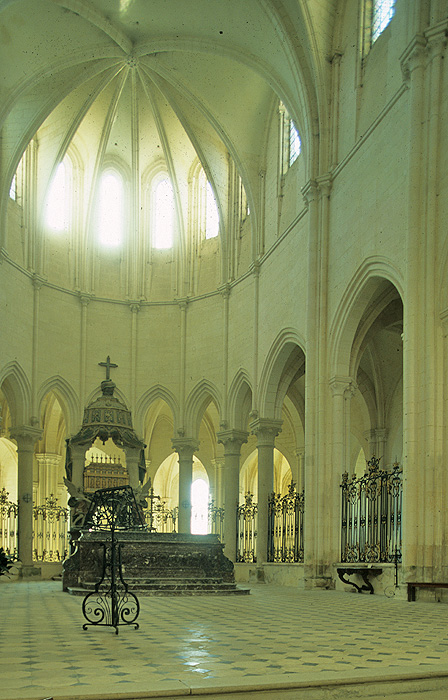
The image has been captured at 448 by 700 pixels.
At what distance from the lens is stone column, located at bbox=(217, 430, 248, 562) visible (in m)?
25.6

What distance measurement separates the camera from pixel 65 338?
91.9 feet

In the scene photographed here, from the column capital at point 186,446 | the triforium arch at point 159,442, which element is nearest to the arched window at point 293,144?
the column capital at point 186,446

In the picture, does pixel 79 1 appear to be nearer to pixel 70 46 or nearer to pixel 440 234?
pixel 70 46

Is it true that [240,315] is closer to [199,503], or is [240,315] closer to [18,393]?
[18,393]

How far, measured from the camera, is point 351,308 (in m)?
18.4

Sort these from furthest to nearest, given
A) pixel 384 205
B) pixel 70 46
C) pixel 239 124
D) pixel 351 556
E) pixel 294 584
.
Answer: pixel 239 124 < pixel 70 46 < pixel 294 584 < pixel 351 556 < pixel 384 205

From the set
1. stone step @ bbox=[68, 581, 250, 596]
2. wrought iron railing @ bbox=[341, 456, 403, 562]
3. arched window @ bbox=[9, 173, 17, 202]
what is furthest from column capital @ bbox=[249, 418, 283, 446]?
arched window @ bbox=[9, 173, 17, 202]

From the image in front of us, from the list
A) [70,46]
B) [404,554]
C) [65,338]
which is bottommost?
[404,554]

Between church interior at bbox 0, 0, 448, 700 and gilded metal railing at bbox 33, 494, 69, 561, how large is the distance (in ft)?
1.14

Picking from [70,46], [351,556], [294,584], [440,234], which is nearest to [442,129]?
[440,234]

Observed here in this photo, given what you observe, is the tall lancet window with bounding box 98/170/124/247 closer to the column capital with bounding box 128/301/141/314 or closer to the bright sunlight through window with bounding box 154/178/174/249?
the bright sunlight through window with bounding box 154/178/174/249

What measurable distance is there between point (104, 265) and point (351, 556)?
15952 mm

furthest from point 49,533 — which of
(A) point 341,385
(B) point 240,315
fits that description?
(A) point 341,385

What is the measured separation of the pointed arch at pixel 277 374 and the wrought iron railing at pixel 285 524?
2763mm
